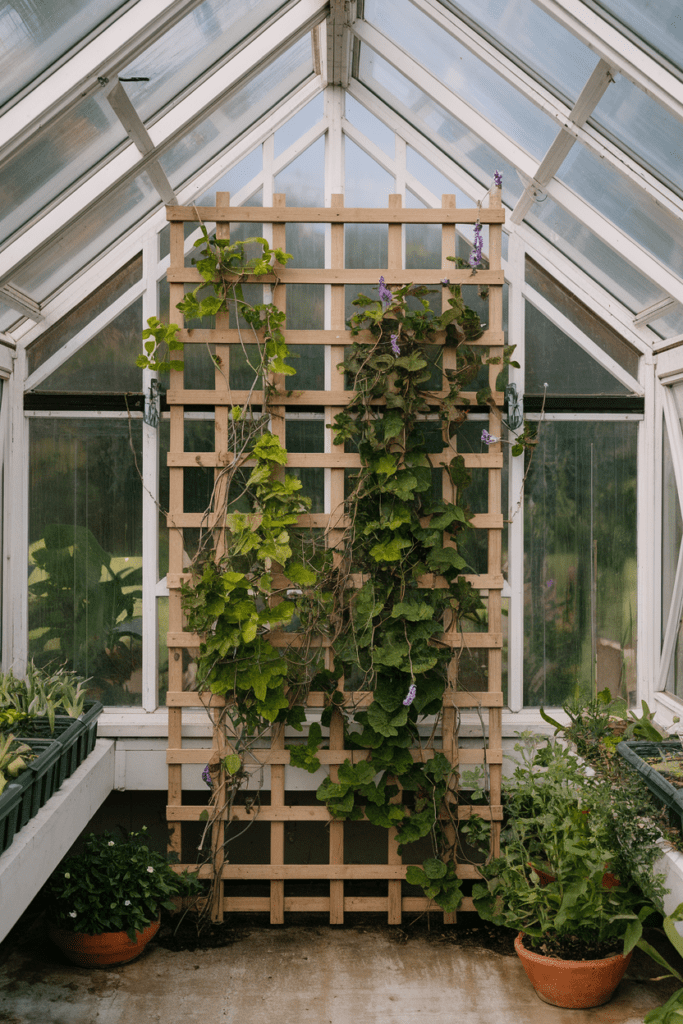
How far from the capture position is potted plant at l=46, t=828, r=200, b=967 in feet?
9.36

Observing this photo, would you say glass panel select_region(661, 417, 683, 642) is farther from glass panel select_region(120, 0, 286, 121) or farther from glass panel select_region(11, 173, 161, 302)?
glass panel select_region(11, 173, 161, 302)

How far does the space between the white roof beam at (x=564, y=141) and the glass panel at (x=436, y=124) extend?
0.32ft

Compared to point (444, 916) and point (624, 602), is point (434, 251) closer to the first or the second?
point (624, 602)

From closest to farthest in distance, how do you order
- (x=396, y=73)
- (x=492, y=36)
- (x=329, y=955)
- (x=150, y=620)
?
(x=492, y=36) < (x=329, y=955) < (x=396, y=73) < (x=150, y=620)

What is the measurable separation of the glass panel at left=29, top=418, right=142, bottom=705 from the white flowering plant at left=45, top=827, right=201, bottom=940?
778 mm

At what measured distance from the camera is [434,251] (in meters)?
3.68

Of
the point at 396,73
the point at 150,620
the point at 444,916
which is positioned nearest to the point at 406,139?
the point at 396,73

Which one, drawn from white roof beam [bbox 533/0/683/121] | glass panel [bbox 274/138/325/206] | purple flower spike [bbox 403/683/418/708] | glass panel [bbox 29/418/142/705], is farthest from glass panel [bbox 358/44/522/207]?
purple flower spike [bbox 403/683/418/708]

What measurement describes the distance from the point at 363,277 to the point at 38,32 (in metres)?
1.48

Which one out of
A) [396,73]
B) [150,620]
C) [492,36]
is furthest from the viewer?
[150,620]

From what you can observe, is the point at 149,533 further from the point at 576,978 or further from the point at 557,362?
the point at 576,978

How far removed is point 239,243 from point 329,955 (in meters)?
2.77

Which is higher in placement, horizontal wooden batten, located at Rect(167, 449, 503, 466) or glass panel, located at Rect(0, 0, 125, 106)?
glass panel, located at Rect(0, 0, 125, 106)

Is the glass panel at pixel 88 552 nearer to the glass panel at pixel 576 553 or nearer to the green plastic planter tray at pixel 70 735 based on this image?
the green plastic planter tray at pixel 70 735
